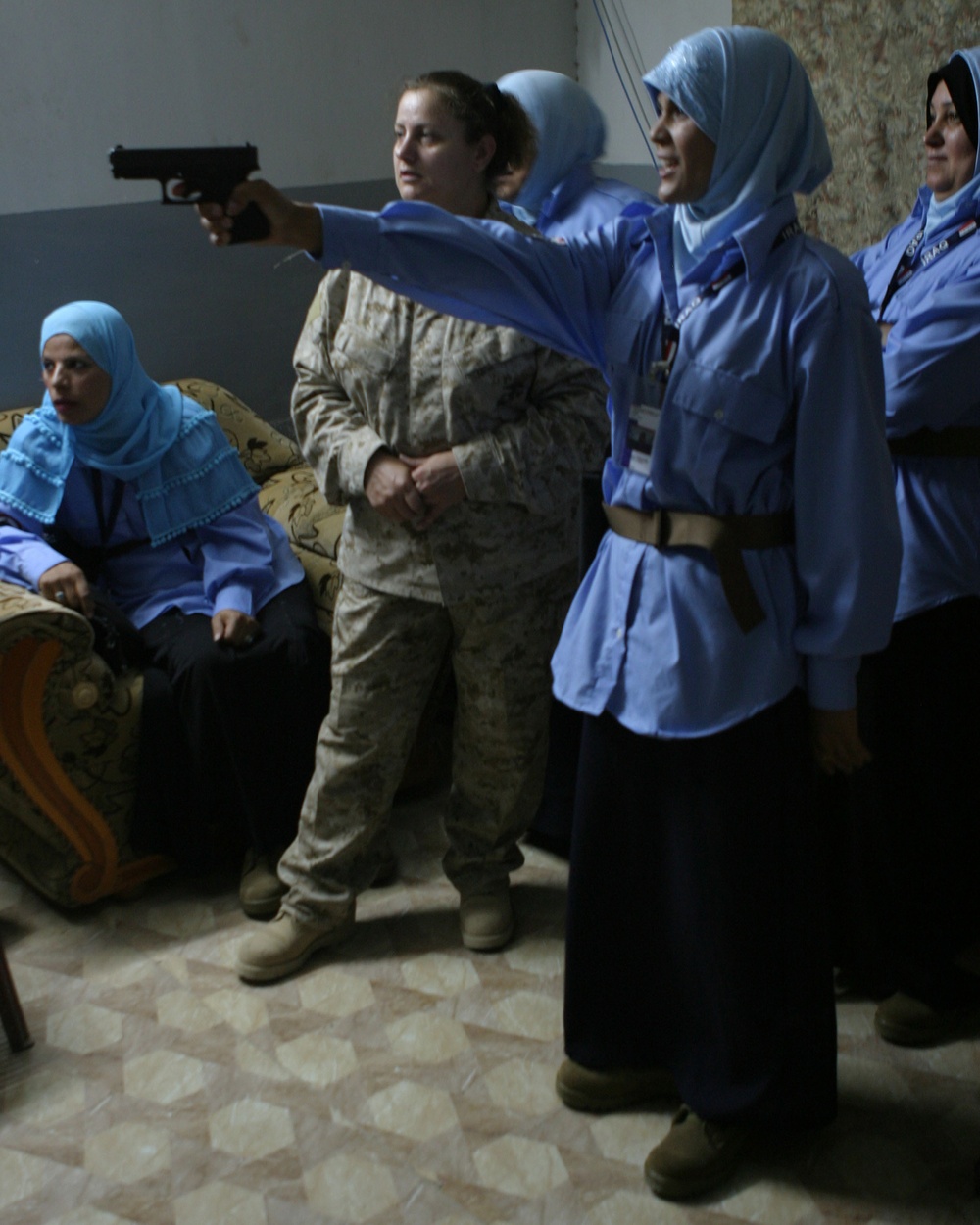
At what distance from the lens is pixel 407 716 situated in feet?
6.91

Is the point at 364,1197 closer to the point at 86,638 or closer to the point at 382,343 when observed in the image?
the point at 86,638

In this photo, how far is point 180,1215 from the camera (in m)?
1.63

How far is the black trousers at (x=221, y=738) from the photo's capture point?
2.34 metres

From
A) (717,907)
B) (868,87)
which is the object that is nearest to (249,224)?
(717,907)

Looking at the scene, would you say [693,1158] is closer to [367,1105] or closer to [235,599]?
[367,1105]

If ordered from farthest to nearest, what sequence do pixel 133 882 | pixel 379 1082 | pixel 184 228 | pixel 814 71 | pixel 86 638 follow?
1. pixel 184 228
2. pixel 814 71
3. pixel 133 882
4. pixel 86 638
5. pixel 379 1082

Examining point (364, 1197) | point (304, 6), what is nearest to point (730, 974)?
point (364, 1197)

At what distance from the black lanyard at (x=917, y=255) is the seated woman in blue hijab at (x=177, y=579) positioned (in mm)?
1275

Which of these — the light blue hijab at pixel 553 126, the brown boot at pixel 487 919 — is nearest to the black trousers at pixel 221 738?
the brown boot at pixel 487 919

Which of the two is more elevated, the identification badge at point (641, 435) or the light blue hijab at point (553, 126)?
the light blue hijab at point (553, 126)

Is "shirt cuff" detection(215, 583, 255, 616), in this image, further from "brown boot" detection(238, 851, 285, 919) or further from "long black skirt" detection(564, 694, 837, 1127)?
"long black skirt" detection(564, 694, 837, 1127)

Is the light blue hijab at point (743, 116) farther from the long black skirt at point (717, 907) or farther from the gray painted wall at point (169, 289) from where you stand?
the gray painted wall at point (169, 289)

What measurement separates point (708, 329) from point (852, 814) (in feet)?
2.98

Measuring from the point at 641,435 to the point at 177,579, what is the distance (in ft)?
4.56
